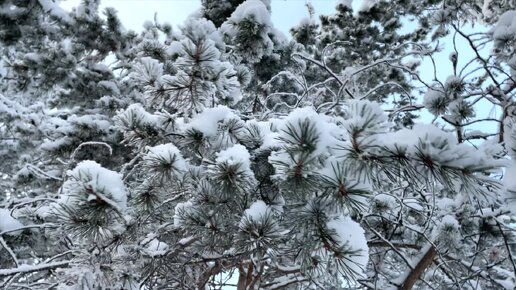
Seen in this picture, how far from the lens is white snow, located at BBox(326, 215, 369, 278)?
147 centimetres

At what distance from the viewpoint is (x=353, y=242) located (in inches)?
58.5

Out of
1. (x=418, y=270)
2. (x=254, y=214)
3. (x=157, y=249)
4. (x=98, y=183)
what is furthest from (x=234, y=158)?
(x=418, y=270)

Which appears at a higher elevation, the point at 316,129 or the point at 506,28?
the point at 506,28

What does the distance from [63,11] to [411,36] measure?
805 cm

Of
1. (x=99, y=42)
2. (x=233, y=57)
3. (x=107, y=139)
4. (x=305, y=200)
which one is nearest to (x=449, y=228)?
(x=305, y=200)

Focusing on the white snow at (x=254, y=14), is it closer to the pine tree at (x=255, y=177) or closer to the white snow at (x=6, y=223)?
the pine tree at (x=255, y=177)

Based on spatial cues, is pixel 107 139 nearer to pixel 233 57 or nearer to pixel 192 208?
pixel 233 57

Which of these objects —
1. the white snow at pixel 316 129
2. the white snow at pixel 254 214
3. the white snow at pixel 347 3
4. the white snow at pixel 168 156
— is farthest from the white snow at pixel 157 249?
the white snow at pixel 347 3

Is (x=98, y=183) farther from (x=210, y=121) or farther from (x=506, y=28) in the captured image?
(x=506, y=28)

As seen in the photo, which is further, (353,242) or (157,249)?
(157,249)

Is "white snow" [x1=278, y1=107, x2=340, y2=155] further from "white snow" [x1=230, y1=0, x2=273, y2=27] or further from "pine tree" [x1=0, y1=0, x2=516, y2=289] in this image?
"white snow" [x1=230, y1=0, x2=273, y2=27]

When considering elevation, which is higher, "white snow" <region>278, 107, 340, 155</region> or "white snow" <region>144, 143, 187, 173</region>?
"white snow" <region>278, 107, 340, 155</region>

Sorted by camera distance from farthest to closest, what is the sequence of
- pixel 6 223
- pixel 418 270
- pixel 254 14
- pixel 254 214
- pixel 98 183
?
pixel 254 14 < pixel 418 270 < pixel 6 223 < pixel 254 214 < pixel 98 183

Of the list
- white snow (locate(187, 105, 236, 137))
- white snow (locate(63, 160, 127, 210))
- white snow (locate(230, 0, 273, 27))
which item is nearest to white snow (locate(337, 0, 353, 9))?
white snow (locate(230, 0, 273, 27))
